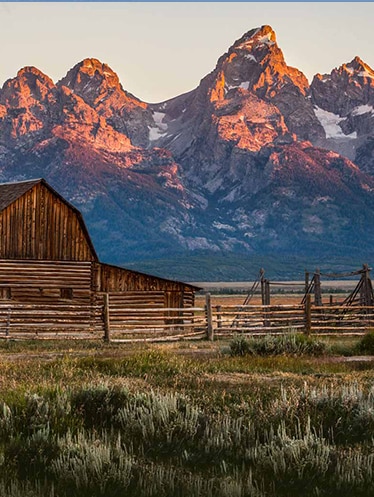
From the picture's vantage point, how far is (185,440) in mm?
9836

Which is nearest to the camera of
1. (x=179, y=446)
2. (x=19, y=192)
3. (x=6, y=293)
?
(x=179, y=446)

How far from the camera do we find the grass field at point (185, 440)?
810 centimetres

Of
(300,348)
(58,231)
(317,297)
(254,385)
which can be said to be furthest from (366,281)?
(254,385)

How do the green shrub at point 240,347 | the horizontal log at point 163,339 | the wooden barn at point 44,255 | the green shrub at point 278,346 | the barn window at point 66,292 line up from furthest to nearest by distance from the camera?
1. the barn window at point 66,292
2. the wooden barn at point 44,255
3. the horizontal log at point 163,339
4. the green shrub at point 278,346
5. the green shrub at point 240,347

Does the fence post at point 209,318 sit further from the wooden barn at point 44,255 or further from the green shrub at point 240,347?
the wooden barn at point 44,255

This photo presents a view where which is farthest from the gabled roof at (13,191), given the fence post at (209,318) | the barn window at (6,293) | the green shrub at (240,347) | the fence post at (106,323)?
the green shrub at (240,347)

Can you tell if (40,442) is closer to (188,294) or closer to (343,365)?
(343,365)

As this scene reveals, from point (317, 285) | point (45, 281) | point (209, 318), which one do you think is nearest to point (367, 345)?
point (209, 318)

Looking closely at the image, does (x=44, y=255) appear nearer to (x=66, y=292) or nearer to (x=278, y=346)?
(x=66, y=292)

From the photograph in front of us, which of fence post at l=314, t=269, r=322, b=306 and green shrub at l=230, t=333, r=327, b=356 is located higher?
fence post at l=314, t=269, r=322, b=306

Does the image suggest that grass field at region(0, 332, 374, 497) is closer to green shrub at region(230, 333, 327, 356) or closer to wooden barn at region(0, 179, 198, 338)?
green shrub at region(230, 333, 327, 356)

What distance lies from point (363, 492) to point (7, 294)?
32.8 meters

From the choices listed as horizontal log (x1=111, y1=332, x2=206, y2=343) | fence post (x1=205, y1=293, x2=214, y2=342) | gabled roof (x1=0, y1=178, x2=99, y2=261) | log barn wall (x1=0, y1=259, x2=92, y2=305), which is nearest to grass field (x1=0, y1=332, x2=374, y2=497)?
horizontal log (x1=111, y1=332, x2=206, y2=343)

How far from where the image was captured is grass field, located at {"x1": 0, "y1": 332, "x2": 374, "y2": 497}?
26.6 feet
